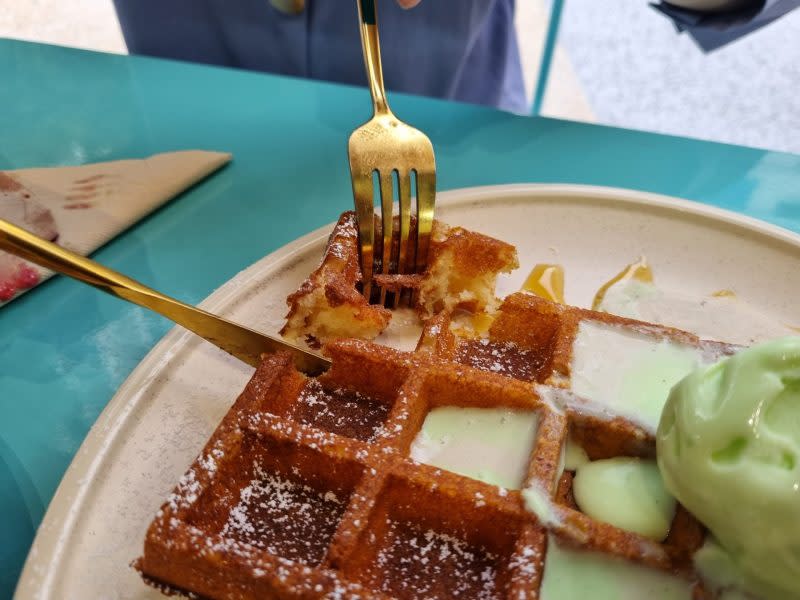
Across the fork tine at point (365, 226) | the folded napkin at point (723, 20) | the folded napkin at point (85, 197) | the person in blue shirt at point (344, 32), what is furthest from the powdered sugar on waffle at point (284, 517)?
the folded napkin at point (723, 20)

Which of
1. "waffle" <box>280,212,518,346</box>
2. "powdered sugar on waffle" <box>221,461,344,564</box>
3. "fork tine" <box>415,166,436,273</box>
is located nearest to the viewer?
"powdered sugar on waffle" <box>221,461,344,564</box>

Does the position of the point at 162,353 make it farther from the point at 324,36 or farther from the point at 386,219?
the point at 324,36

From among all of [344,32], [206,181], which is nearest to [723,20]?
[344,32]

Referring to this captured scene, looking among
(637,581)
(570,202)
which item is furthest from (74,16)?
(637,581)

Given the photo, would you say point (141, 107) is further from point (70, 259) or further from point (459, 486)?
point (459, 486)

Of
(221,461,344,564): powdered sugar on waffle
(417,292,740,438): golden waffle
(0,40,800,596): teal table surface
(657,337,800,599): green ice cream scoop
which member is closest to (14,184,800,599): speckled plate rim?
(0,40,800,596): teal table surface

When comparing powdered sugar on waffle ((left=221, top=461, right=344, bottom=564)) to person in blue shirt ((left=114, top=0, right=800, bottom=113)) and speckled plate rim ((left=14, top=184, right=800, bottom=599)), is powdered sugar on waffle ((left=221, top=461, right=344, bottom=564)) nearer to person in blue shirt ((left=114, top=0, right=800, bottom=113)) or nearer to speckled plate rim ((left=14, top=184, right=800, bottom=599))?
speckled plate rim ((left=14, top=184, right=800, bottom=599))
